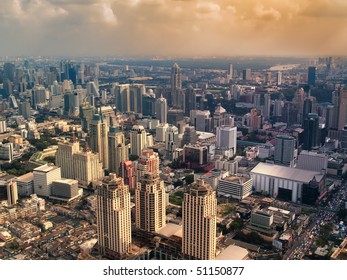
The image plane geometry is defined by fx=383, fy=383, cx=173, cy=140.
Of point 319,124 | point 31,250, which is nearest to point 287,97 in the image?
point 319,124

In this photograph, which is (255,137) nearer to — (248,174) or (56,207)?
(248,174)

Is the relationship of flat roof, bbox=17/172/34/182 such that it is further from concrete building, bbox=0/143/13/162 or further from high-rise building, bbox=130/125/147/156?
high-rise building, bbox=130/125/147/156

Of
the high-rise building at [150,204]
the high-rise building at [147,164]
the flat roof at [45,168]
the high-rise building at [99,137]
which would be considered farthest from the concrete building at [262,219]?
the flat roof at [45,168]

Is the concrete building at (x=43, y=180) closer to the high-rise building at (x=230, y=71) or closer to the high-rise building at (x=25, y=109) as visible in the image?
the high-rise building at (x=230, y=71)

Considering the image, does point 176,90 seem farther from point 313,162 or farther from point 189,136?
point 313,162

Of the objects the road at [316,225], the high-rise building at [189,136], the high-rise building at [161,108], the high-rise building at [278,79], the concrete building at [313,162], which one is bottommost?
the road at [316,225]

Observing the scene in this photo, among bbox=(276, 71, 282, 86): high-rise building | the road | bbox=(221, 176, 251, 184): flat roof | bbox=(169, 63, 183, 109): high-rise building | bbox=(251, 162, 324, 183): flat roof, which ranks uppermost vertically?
bbox=(276, 71, 282, 86): high-rise building

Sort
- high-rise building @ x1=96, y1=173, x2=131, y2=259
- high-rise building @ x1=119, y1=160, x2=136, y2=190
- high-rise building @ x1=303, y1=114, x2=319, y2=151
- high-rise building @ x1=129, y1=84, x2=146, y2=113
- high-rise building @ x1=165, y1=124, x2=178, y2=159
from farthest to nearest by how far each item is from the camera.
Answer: high-rise building @ x1=129, y1=84, x2=146, y2=113
high-rise building @ x1=303, y1=114, x2=319, y2=151
high-rise building @ x1=165, y1=124, x2=178, y2=159
high-rise building @ x1=119, y1=160, x2=136, y2=190
high-rise building @ x1=96, y1=173, x2=131, y2=259

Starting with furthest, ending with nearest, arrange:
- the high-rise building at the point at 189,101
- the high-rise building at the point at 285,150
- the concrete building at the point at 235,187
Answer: the high-rise building at the point at 189,101, the high-rise building at the point at 285,150, the concrete building at the point at 235,187

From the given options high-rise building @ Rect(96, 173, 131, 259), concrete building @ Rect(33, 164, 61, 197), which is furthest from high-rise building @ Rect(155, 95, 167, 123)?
high-rise building @ Rect(96, 173, 131, 259)
